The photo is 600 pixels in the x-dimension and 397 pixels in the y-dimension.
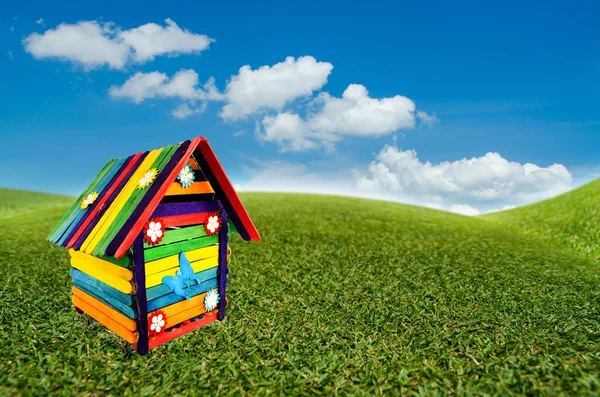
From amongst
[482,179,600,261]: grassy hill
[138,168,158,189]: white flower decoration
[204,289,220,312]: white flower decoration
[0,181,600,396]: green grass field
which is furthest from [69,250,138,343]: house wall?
[482,179,600,261]: grassy hill

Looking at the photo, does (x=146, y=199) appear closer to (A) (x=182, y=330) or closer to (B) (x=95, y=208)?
(B) (x=95, y=208)

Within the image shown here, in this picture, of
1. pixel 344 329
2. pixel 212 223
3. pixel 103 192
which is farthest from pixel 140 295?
pixel 344 329

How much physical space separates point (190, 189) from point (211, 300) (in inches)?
86.2

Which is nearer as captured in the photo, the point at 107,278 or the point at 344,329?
the point at 107,278

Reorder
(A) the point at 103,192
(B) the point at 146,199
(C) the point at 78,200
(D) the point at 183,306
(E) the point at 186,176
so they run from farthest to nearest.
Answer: (C) the point at 78,200
(A) the point at 103,192
(D) the point at 183,306
(E) the point at 186,176
(B) the point at 146,199

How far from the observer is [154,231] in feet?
17.1

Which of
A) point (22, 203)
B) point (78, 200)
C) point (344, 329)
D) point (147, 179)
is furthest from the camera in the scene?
point (22, 203)

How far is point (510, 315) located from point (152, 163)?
789 cm

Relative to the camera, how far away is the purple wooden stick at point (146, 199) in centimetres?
484

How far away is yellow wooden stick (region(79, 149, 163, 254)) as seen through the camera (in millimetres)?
5305

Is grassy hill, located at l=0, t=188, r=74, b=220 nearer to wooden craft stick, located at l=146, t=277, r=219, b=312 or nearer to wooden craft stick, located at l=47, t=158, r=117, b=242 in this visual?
wooden craft stick, located at l=47, t=158, r=117, b=242

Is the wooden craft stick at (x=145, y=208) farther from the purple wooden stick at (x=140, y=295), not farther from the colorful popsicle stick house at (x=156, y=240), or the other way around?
the purple wooden stick at (x=140, y=295)

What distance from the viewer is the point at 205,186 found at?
230 inches

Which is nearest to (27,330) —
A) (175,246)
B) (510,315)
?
(175,246)
